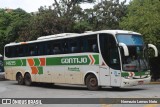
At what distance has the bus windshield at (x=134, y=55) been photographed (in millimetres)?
20297

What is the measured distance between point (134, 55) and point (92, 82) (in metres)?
2.91

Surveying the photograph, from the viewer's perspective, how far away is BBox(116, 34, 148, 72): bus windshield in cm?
2030

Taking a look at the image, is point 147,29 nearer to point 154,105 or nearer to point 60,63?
point 60,63

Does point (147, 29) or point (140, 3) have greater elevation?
point (140, 3)

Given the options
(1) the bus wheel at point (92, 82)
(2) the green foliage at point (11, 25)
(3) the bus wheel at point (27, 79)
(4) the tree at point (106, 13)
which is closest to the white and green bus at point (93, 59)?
(1) the bus wheel at point (92, 82)

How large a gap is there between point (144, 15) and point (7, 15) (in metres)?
28.6

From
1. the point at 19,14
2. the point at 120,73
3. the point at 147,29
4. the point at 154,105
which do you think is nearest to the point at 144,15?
the point at 147,29

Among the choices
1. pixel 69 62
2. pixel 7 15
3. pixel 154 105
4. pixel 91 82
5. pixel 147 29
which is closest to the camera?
pixel 154 105

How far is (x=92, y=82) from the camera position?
2195 cm

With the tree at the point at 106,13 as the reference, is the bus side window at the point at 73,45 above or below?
below

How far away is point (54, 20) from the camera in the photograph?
1647 inches

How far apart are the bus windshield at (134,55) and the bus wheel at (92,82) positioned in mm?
2224

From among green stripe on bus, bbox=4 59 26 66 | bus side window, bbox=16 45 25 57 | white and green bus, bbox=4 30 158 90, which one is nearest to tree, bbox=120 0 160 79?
white and green bus, bbox=4 30 158 90

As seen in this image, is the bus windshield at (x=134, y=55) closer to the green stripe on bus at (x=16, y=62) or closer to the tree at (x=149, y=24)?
the tree at (x=149, y=24)
